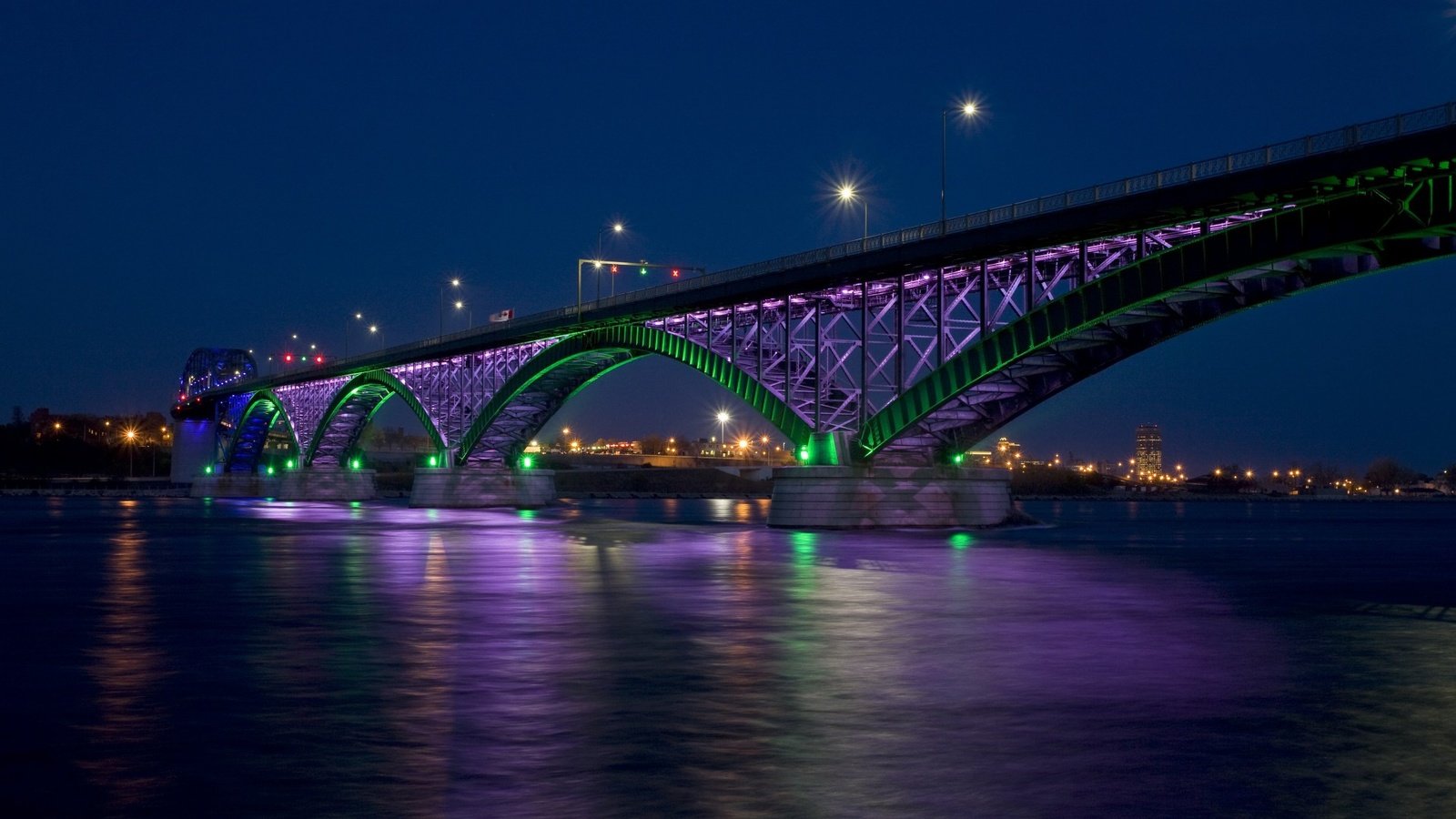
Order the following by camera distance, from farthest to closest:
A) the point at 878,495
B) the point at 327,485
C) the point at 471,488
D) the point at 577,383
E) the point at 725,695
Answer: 1. the point at 327,485
2. the point at 471,488
3. the point at 577,383
4. the point at 878,495
5. the point at 725,695

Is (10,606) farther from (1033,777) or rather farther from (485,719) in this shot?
(1033,777)

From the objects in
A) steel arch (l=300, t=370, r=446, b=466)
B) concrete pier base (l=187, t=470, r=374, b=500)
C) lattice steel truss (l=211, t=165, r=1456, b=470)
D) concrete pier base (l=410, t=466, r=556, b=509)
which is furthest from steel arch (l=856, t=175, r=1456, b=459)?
concrete pier base (l=187, t=470, r=374, b=500)

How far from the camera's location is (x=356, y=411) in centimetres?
15100

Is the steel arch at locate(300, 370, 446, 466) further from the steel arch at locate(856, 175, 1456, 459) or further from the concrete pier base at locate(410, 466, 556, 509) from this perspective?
the steel arch at locate(856, 175, 1456, 459)

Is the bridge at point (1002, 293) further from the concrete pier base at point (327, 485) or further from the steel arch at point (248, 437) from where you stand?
the steel arch at point (248, 437)

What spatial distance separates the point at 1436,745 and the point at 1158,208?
119 ft

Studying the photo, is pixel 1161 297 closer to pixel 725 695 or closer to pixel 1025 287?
pixel 1025 287

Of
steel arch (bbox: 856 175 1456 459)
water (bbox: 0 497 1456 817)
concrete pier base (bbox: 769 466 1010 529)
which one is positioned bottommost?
water (bbox: 0 497 1456 817)

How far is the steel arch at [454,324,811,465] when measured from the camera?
228 feet

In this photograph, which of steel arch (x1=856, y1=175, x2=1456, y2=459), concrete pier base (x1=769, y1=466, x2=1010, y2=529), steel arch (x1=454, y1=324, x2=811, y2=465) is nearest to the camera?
steel arch (x1=856, y1=175, x2=1456, y2=459)

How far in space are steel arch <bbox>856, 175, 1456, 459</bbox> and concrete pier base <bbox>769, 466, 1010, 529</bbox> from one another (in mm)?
1448

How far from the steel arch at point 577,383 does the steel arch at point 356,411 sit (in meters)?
6.56

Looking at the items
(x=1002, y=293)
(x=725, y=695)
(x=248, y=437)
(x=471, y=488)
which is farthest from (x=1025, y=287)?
(x=248, y=437)

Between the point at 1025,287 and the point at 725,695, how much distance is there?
41.7 metres
